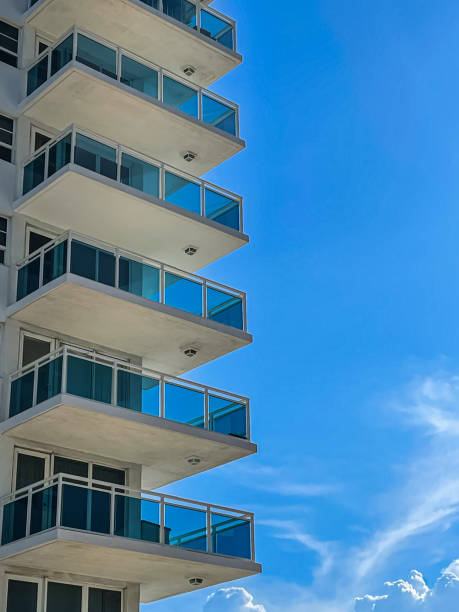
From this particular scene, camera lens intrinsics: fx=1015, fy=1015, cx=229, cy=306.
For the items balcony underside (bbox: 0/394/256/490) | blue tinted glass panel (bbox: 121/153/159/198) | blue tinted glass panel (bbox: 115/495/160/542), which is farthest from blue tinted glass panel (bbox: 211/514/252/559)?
blue tinted glass panel (bbox: 121/153/159/198)

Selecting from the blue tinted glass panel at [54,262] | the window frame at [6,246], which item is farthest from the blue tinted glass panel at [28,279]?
the window frame at [6,246]

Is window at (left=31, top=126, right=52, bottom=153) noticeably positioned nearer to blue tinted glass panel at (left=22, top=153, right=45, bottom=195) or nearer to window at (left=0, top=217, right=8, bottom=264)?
blue tinted glass panel at (left=22, top=153, right=45, bottom=195)

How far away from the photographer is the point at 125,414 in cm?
2242

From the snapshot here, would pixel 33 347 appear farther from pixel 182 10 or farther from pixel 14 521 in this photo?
pixel 182 10

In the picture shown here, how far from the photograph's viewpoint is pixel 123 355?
25.6m

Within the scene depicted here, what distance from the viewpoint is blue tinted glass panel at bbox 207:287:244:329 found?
2564cm

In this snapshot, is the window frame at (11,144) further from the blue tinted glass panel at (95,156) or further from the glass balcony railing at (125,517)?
the glass balcony railing at (125,517)

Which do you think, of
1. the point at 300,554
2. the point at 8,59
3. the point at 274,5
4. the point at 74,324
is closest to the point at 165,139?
the point at 8,59

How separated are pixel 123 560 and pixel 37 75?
1239 cm

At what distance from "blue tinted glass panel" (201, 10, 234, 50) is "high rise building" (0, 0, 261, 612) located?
1.43ft

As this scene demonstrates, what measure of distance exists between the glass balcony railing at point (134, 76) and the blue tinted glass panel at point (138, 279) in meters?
4.83

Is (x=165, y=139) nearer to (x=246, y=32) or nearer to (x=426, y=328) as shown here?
(x=426, y=328)

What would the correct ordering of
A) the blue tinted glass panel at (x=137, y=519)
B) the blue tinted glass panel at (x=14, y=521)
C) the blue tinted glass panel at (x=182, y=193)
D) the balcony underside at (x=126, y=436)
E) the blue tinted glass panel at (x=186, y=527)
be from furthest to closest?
1. the blue tinted glass panel at (x=182, y=193)
2. the blue tinted glass panel at (x=186, y=527)
3. the balcony underside at (x=126, y=436)
4. the blue tinted glass panel at (x=137, y=519)
5. the blue tinted glass panel at (x=14, y=521)

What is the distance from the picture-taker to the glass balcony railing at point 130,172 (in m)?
24.2
